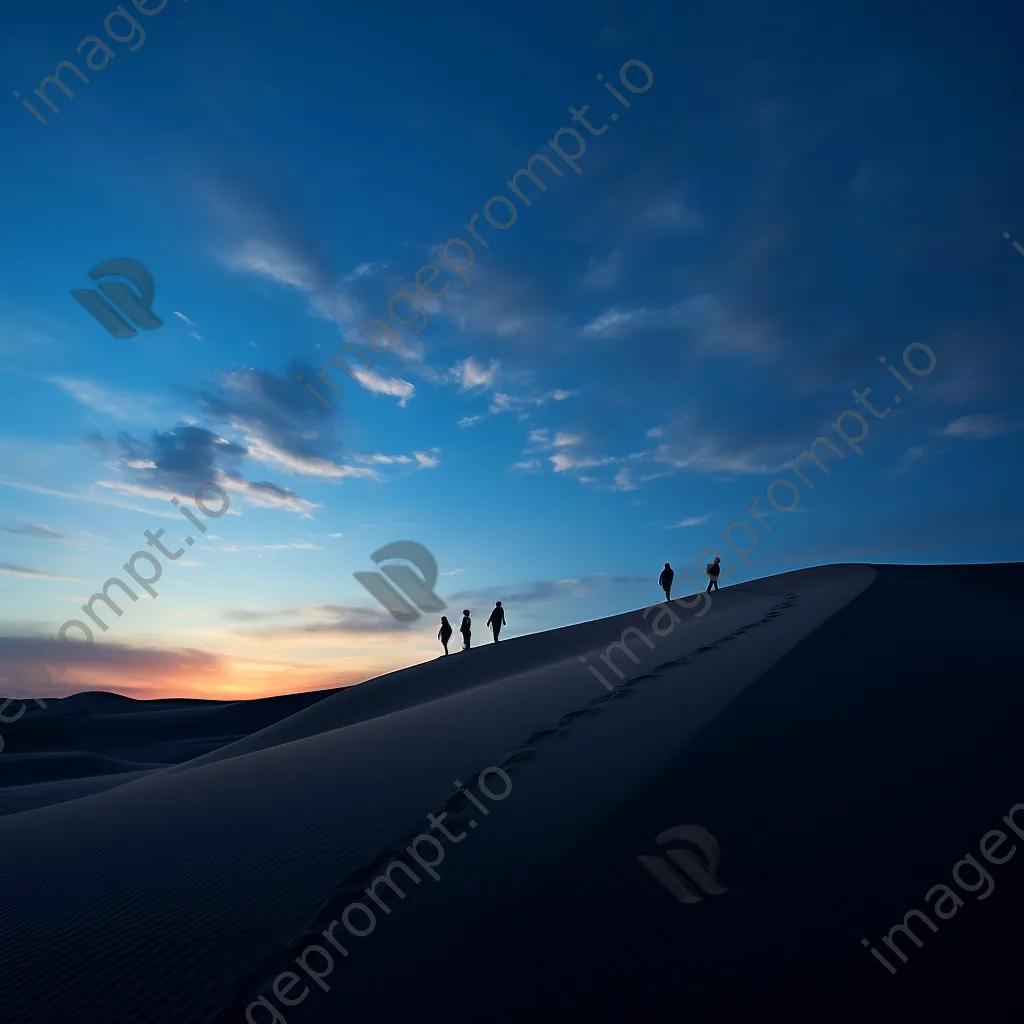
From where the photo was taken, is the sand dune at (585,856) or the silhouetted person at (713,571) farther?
the silhouetted person at (713,571)

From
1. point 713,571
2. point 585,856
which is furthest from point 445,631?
point 585,856

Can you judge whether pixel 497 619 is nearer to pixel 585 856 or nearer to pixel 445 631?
pixel 445 631

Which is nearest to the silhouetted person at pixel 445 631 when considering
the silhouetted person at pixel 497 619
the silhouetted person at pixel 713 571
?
the silhouetted person at pixel 497 619

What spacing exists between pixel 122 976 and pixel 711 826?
9.94 feet

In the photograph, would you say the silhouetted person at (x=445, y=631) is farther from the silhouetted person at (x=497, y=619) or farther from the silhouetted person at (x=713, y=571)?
the silhouetted person at (x=713, y=571)

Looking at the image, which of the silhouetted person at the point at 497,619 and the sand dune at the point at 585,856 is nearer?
the sand dune at the point at 585,856

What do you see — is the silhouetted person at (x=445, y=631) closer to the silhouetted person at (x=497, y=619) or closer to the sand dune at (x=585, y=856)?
the silhouetted person at (x=497, y=619)

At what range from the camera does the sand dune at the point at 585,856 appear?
279 centimetres

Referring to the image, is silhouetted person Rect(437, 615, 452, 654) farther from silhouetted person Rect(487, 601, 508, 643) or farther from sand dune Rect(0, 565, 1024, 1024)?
sand dune Rect(0, 565, 1024, 1024)

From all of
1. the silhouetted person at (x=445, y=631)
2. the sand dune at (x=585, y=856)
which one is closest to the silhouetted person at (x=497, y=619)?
the silhouetted person at (x=445, y=631)

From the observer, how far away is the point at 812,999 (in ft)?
8.63

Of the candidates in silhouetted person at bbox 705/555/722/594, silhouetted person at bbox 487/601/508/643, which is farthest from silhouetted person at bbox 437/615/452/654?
silhouetted person at bbox 705/555/722/594

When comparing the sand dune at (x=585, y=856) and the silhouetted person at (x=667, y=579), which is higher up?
the silhouetted person at (x=667, y=579)

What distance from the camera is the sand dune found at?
9.15 feet
